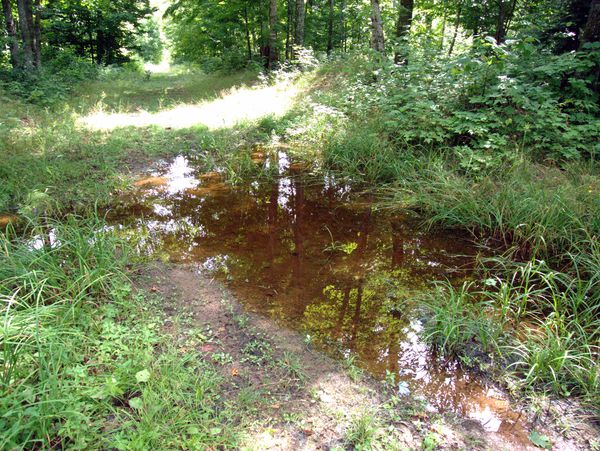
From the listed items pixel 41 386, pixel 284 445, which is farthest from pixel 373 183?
pixel 41 386

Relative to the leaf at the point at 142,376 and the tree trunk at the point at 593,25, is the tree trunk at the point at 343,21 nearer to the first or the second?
the tree trunk at the point at 593,25

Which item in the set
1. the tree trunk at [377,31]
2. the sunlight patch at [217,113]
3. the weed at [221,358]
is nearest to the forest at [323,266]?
the weed at [221,358]

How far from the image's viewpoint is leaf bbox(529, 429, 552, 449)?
2084 millimetres

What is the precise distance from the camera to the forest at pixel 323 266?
2.17m

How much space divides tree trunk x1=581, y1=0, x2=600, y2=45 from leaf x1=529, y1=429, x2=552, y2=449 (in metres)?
6.37

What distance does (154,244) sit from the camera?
4.20 meters

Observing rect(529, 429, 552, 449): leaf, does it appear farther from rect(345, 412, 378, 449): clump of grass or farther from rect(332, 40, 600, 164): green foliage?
rect(332, 40, 600, 164): green foliage

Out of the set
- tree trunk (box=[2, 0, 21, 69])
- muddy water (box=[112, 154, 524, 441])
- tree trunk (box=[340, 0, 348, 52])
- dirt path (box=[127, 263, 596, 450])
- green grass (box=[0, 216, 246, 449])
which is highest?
tree trunk (box=[340, 0, 348, 52])

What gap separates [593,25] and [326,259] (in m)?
5.83

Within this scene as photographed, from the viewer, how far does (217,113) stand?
9641 mm

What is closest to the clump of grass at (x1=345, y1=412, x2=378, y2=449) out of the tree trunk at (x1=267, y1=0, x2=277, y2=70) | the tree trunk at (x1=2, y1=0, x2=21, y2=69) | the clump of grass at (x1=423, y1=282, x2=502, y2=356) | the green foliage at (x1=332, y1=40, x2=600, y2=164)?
the clump of grass at (x1=423, y1=282, x2=502, y2=356)

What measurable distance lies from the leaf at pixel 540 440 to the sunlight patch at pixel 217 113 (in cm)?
773

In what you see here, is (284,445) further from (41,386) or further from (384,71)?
(384,71)

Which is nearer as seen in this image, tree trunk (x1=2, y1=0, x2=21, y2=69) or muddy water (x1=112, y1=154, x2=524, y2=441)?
muddy water (x1=112, y1=154, x2=524, y2=441)
